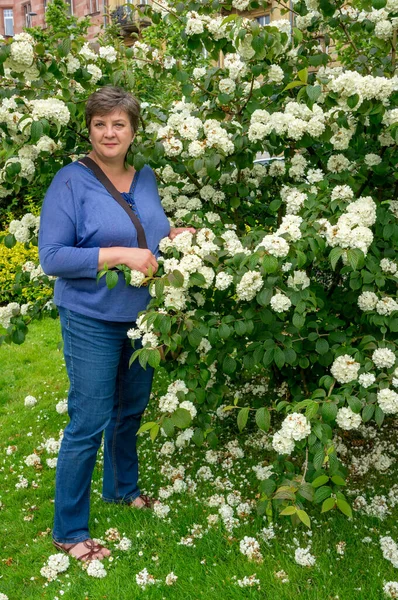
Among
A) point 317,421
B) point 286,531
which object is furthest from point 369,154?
point 286,531

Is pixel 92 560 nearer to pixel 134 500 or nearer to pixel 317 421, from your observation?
pixel 134 500

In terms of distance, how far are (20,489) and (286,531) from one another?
179 centimetres

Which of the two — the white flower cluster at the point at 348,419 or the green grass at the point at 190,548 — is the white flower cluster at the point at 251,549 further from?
the white flower cluster at the point at 348,419

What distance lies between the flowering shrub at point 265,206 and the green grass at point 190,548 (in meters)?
0.21

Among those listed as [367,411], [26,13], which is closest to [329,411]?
[367,411]

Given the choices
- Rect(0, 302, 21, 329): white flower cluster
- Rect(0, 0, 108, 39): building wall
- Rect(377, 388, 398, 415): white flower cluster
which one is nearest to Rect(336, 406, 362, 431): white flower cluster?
Rect(377, 388, 398, 415): white flower cluster

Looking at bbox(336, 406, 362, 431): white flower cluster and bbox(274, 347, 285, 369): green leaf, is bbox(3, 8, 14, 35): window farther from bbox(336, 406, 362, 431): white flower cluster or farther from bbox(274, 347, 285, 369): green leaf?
bbox(336, 406, 362, 431): white flower cluster

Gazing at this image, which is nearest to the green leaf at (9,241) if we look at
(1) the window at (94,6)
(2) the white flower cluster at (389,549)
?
(2) the white flower cluster at (389,549)

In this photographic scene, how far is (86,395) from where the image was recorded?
3.11 metres

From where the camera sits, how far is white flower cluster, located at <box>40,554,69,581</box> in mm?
3164

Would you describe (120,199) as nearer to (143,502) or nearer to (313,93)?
(313,93)

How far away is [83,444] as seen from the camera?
3.17m

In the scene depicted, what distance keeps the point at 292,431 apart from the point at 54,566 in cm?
150

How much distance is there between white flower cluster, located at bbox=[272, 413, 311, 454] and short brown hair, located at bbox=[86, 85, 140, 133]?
1593mm
